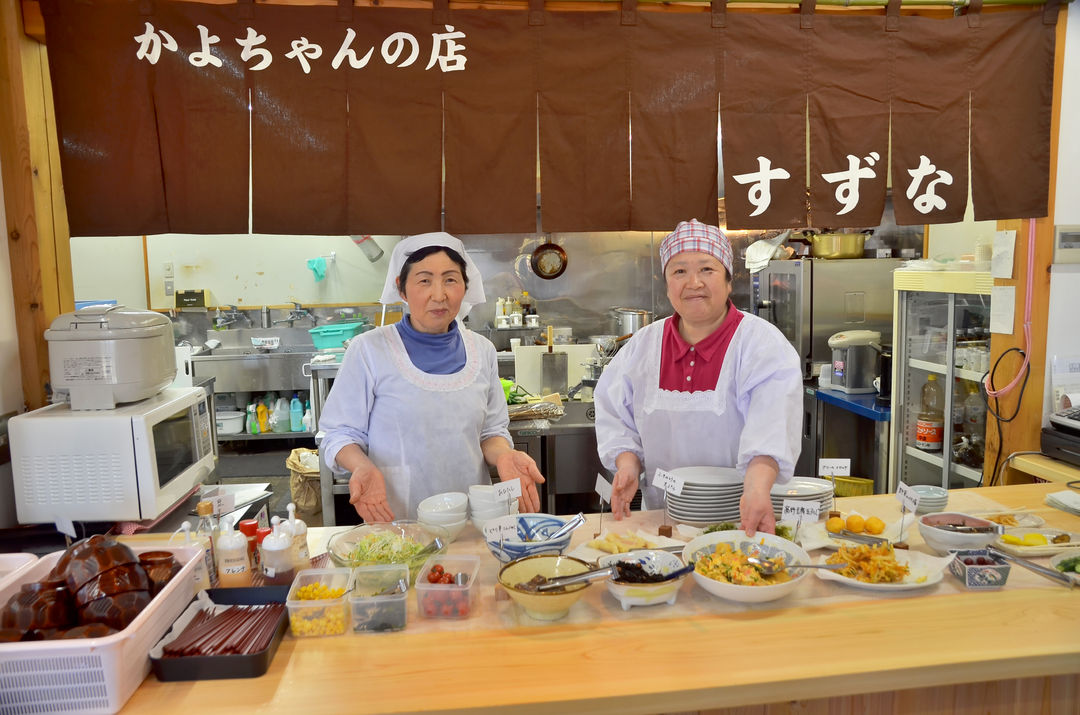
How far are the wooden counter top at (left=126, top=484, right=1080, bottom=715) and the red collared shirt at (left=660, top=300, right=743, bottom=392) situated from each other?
97cm

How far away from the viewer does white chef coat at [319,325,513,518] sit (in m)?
2.90

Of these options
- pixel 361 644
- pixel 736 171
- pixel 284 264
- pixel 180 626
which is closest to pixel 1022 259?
pixel 736 171

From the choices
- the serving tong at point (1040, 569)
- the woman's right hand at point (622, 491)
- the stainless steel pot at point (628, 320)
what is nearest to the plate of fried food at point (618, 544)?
the woman's right hand at point (622, 491)

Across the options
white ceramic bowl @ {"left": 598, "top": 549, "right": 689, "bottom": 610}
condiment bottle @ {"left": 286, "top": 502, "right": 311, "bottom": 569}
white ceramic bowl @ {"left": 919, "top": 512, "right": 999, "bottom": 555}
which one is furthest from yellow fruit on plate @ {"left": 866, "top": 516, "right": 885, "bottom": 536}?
condiment bottle @ {"left": 286, "top": 502, "right": 311, "bottom": 569}

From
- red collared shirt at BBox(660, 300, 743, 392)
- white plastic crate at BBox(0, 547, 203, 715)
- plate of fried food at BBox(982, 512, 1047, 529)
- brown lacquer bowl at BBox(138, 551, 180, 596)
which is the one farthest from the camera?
red collared shirt at BBox(660, 300, 743, 392)

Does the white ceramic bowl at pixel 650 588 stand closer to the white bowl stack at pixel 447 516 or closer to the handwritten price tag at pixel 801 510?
the handwritten price tag at pixel 801 510

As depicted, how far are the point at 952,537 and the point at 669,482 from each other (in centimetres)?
88

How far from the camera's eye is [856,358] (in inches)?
206

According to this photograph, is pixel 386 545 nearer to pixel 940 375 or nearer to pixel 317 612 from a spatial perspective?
pixel 317 612

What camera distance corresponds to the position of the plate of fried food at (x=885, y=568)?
6.49 feet

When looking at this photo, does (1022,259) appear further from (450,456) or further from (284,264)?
(284,264)

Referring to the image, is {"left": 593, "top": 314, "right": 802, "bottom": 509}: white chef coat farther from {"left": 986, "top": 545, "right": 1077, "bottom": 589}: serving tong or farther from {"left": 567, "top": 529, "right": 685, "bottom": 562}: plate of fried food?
{"left": 986, "top": 545, "right": 1077, "bottom": 589}: serving tong

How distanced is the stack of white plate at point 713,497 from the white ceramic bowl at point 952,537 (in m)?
0.35

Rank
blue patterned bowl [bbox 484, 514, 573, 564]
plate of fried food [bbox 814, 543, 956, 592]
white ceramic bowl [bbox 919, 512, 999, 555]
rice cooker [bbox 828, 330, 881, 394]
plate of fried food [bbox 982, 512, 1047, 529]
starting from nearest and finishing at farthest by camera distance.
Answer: plate of fried food [bbox 814, 543, 956, 592], blue patterned bowl [bbox 484, 514, 573, 564], white ceramic bowl [bbox 919, 512, 999, 555], plate of fried food [bbox 982, 512, 1047, 529], rice cooker [bbox 828, 330, 881, 394]
